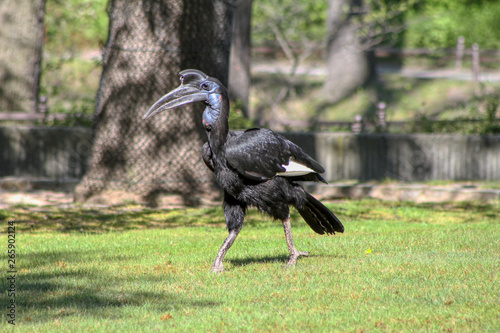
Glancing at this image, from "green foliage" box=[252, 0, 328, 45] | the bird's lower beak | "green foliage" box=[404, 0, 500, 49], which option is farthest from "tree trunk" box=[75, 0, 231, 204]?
"green foliage" box=[404, 0, 500, 49]

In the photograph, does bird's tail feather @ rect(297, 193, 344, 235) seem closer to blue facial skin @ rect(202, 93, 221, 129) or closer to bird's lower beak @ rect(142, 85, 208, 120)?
blue facial skin @ rect(202, 93, 221, 129)

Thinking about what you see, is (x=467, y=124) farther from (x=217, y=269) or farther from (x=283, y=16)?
(x=217, y=269)

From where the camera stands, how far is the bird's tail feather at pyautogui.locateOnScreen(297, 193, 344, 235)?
684 centimetres

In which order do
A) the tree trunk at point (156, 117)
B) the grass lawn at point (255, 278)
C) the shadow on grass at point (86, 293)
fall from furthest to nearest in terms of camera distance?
the tree trunk at point (156, 117) → the shadow on grass at point (86, 293) → the grass lawn at point (255, 278)

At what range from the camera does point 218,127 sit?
6270 mm

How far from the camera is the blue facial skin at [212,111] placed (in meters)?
6.30

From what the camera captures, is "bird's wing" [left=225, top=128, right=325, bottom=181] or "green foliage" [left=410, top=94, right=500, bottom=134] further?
"green foliage" [left=410, top=94, right=500, bottom=134]

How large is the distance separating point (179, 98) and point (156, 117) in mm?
5266

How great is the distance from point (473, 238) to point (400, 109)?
69.0 ft

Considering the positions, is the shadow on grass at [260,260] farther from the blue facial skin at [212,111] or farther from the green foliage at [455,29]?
the green foliage at [455,29]

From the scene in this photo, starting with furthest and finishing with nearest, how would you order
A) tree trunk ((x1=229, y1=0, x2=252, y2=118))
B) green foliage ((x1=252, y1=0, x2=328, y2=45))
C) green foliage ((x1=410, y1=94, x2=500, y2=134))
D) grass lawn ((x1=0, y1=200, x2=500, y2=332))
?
green foliage ((x1=252, y1=0, x2=328, y2=45)) → tree trunk ((x1=229, y1=0, x2=252, y2=118)) → green foliage ((x1=410, y1=94, x2=500, y2=134)) → grass lawn ((x1=0, y1=200, x2=500, y2=332))

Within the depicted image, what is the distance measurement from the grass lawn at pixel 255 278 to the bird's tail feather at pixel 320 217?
1.01ft

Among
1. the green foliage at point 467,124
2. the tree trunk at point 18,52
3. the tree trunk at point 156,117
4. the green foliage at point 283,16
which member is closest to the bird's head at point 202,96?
the tree trunk at point 156,117

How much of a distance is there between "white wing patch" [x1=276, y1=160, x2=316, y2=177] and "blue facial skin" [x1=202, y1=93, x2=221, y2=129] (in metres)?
0.77
